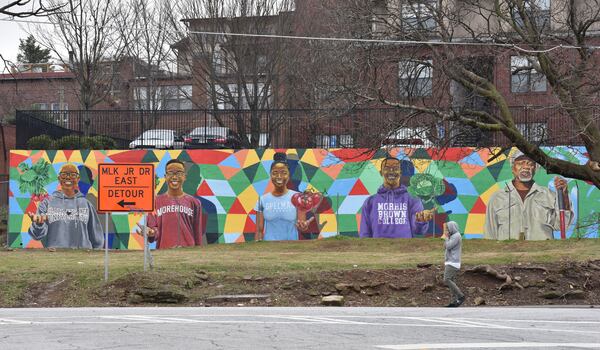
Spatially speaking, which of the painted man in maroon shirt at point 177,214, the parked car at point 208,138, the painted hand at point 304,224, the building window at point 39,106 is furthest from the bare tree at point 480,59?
the building window at point 39,106

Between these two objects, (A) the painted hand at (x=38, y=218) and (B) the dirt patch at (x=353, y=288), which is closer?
(B) the dirt patch at (x=353, y=288)

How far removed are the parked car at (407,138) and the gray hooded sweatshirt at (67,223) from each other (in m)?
11.3

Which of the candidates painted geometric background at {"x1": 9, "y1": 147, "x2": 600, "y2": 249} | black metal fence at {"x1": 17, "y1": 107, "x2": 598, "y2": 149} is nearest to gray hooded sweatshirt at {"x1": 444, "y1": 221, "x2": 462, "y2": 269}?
painted geometric background at {"x1": 9, "y1": 147, "x2": 600, "y2": 249}

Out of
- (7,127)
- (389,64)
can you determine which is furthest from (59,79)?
(389,64)

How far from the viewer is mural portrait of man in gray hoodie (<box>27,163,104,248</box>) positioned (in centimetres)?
3225

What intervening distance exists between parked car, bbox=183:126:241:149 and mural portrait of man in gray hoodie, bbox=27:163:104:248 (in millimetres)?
4143

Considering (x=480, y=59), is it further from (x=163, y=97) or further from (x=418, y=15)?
(x=163, y=97)

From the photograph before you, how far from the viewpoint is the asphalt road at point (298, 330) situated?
10711 millimetres

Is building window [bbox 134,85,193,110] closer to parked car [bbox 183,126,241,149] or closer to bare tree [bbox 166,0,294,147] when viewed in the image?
bare tree [bbox 166,0,294,147]

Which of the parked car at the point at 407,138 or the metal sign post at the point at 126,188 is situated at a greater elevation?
the parked car at the point at 407,138

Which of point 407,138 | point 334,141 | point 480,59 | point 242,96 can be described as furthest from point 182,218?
point 480,59

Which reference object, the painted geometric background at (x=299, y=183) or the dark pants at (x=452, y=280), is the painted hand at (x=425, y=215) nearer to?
the painted geometric background at (x=299, y=183)

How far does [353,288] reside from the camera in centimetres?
2047

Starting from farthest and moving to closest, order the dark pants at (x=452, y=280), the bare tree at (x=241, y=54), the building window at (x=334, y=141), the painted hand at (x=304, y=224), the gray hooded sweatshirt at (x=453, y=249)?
the bare tree at (x=241, y=54) < the building window at (x=334, y=141) < the painted hand at (x=304, y=224) < the gray hooded sweatshirt at (x=453, y=249) < the dark pants at (x=452, y=280)
